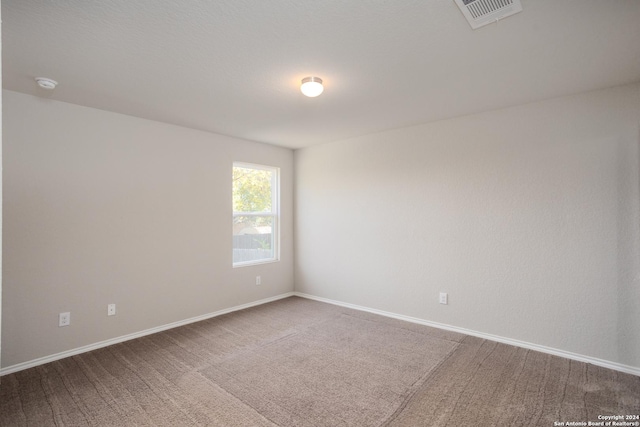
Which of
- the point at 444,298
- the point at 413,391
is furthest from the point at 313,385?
the point at 444,298

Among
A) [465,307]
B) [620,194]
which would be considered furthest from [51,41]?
Answer: [620,194]

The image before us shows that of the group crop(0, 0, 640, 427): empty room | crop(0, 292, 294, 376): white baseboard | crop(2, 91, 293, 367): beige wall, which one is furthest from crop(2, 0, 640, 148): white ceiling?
crop(0, 292, 294, 376): white baseboard

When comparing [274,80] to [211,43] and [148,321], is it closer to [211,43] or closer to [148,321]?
[211,43]

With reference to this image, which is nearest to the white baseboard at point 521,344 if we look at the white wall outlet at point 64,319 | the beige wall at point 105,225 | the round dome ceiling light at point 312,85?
the beige wall at point 105,225

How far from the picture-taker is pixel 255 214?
498cm

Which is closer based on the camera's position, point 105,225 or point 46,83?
point 46,83

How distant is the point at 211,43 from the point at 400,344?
10.1ft

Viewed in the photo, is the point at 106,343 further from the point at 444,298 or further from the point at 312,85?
the point at 444,298

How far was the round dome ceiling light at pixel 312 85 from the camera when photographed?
8.84 ft

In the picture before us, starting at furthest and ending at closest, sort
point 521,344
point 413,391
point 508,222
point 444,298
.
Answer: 1. point 444,298
2. point 508,222
3. point 521,344
4. point 413,391

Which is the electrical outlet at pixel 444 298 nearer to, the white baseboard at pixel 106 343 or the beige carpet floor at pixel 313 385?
the beige carpet floor at pixel 313 385

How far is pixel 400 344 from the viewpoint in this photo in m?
3.44

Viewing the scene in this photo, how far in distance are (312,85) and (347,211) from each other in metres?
2.35

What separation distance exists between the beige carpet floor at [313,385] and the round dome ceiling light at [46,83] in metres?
2.36
